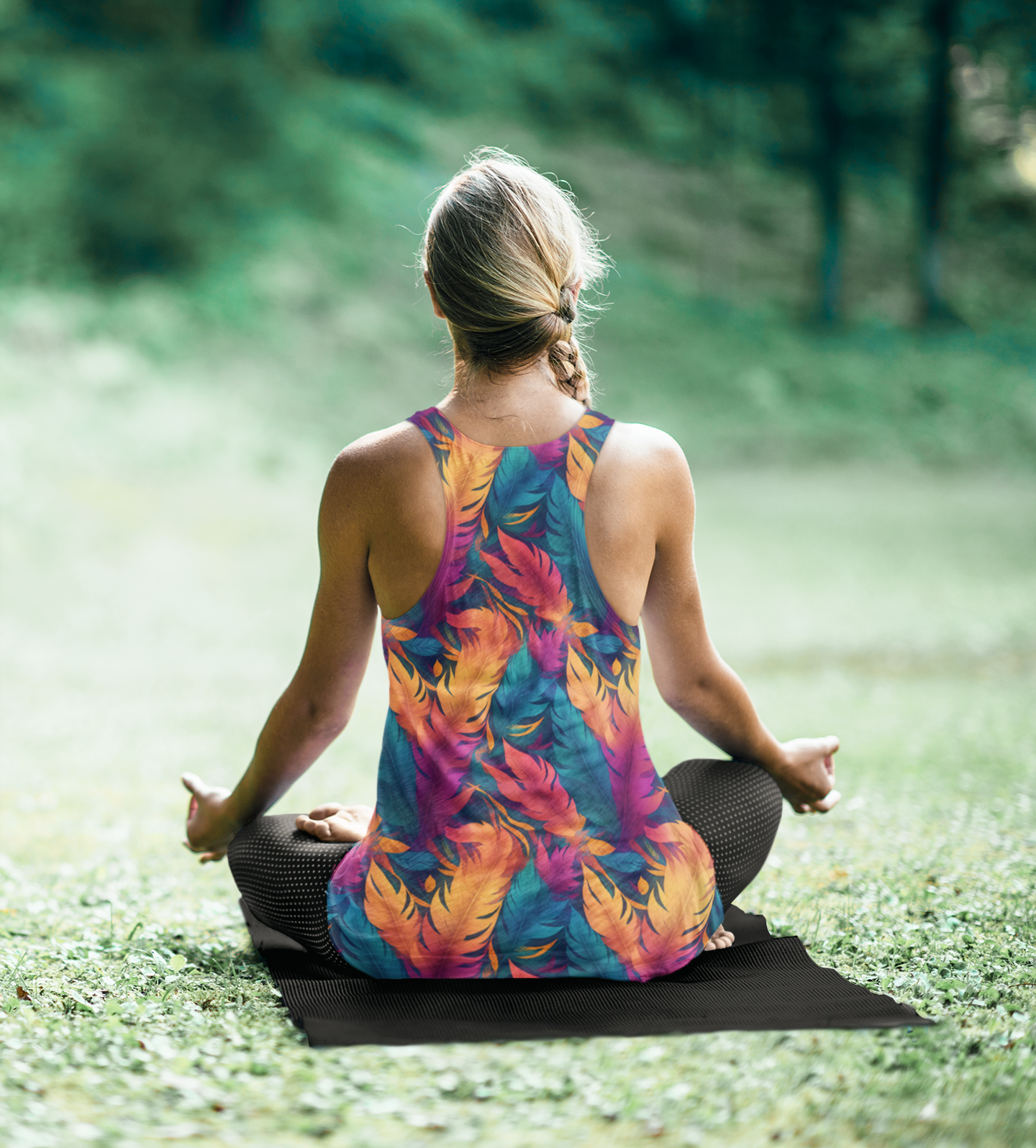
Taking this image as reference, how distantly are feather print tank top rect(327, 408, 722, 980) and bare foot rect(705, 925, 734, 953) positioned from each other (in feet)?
1.14

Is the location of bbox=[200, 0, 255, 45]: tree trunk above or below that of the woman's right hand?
above

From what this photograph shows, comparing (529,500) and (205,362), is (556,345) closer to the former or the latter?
(529,500)

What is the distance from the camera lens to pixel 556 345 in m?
2.88

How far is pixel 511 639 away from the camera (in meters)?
2.72

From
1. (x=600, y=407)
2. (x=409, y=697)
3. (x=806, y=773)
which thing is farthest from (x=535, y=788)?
(x=600, y=407)

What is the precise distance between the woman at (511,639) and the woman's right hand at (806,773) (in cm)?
47

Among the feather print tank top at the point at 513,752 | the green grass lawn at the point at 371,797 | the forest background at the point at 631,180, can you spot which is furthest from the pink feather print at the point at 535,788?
the forest background at the point at 631,180

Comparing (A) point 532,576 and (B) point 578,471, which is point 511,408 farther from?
(A) point 532,576

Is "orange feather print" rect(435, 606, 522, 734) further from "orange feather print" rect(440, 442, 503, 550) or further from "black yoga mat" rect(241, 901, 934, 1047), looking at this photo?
"black yoga mat" rect(241, 901, 934, 1047)

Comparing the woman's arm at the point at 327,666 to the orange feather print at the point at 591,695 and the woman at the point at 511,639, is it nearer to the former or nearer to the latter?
the woman at the point at 511,639

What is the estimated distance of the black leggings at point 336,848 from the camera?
2922mm

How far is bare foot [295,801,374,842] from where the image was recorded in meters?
3.01

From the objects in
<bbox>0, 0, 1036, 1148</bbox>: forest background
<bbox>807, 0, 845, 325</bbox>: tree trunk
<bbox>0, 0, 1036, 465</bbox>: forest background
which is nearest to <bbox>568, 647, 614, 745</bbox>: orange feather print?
<bbox>0, 0, 1036, 1148</bbox>: forest background

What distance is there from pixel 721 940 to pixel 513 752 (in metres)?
0.80
